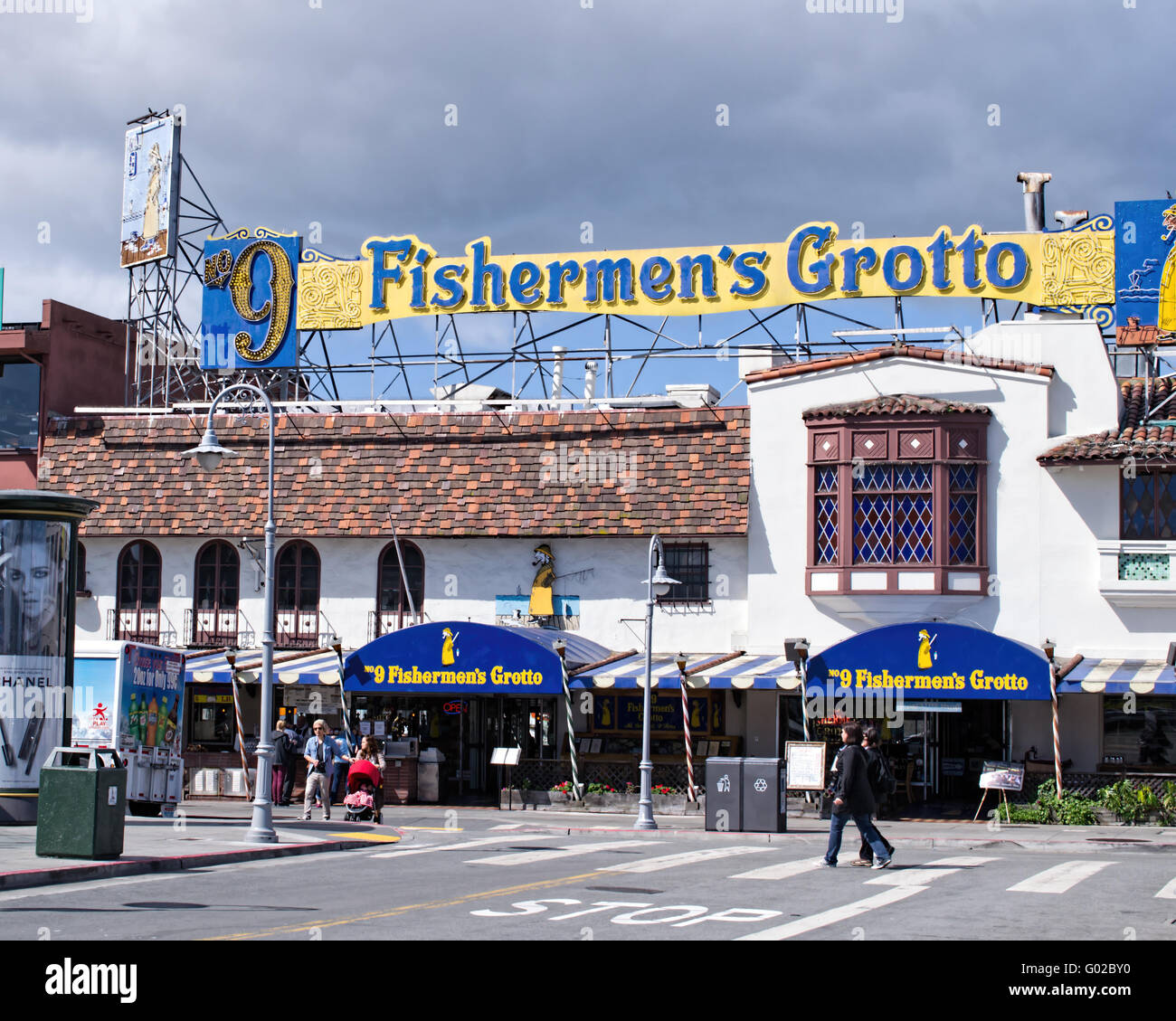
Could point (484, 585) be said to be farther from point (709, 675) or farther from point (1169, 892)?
point (1169, 892)

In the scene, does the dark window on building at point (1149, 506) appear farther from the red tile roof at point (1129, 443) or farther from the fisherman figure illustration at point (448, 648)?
the fisherman figure illustration at point (448, 648)

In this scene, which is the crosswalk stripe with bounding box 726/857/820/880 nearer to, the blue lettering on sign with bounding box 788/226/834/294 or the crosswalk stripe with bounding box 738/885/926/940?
the crosswalk stripe with bounding box 738/885/926/940

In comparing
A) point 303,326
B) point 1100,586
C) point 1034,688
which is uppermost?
point 303,326

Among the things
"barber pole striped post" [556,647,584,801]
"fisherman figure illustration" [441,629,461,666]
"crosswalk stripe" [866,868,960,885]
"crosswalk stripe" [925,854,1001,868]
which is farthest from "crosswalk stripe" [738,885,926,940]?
"fisherman figure illustration" [441,629,461,666]

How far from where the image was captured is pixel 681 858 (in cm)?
1933

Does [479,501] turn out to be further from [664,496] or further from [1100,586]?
[1100,586]

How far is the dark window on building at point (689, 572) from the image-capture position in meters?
32.4

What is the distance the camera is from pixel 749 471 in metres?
32.0

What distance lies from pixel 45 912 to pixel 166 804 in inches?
525

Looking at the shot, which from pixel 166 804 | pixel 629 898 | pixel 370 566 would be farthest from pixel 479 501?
pixel 629 898

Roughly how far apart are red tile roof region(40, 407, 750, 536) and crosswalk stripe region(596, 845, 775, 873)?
10.9m

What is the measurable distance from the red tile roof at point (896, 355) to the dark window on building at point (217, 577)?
12.8 meters

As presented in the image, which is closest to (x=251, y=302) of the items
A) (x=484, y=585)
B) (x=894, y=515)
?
(x=484, y=585)
